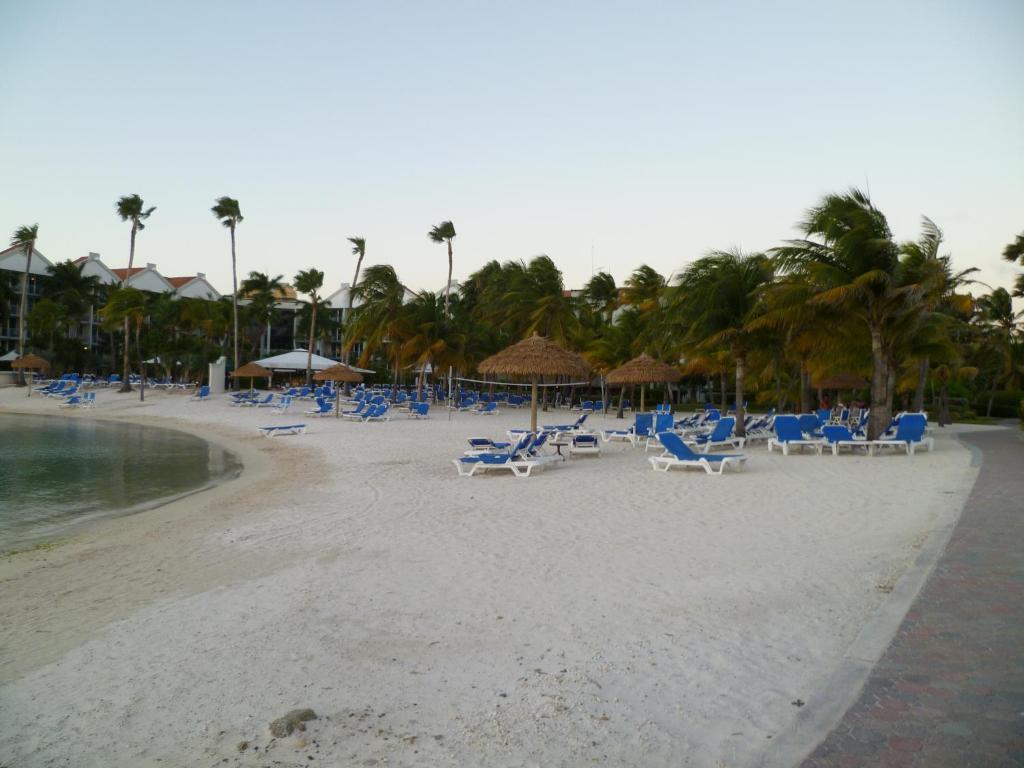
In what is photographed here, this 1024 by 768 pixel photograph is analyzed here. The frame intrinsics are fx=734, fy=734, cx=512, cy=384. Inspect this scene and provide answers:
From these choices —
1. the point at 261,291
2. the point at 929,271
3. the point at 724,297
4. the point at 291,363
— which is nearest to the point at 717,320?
the point at 724,297

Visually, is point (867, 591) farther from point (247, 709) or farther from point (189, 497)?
point (189, 497)

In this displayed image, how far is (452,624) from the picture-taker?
14.5 ft

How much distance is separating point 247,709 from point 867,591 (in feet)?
12.8

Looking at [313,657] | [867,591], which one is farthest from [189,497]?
[867,591]

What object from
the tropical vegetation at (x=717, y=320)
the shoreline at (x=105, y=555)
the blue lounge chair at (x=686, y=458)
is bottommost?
the shoreline at (x=105, y=555)

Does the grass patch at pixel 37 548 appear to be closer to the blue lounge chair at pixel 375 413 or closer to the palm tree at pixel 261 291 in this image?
the blue lounge chair at pixel 375 413

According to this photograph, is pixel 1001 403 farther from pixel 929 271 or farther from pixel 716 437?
pixel 716 437

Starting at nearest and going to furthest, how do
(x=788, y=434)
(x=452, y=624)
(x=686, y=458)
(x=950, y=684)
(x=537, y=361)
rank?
(x=950, y=684) < (x=452, y=624) < (x=686, y=458) < (x=788, y=434) < (x=537, y=361)

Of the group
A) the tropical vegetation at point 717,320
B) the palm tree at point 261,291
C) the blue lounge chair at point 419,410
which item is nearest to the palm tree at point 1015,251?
the tropical vegetation at point 717,320

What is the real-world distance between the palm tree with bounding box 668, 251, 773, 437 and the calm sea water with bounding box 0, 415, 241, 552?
35.6 ft

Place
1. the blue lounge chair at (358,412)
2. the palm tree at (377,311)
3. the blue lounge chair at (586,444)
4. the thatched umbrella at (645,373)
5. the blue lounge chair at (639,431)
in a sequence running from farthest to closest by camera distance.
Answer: the palm tree at (377,311)
the blue lounge chair at (358,412)
the thatched umbrella at (645,373)
the blue lounge chair at (639,431)
the blue lounge chair at (586,444)

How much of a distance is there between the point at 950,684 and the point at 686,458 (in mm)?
7846

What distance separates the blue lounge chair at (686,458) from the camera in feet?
36.0

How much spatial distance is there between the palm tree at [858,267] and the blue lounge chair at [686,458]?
4733mm
